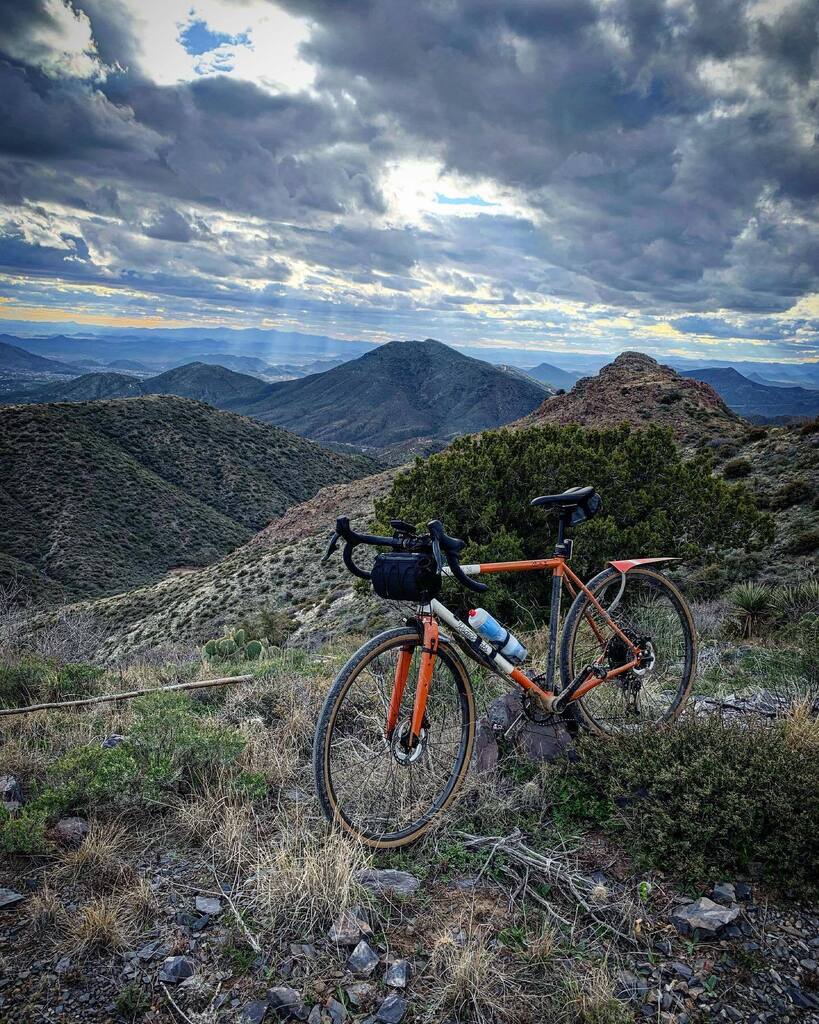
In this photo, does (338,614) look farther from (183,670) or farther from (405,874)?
(405,874)

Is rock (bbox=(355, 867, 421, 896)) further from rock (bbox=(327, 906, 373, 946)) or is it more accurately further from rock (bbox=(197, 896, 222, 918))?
rock (bbox=(197, 896, 222, 918))

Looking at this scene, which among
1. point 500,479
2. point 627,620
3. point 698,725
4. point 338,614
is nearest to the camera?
point 698,725

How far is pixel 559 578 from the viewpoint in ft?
10.8

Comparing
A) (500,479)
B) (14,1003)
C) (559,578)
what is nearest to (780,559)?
(500,479)

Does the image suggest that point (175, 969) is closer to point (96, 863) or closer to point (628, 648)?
point (96, 863)

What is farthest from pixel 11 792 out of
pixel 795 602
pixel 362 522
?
pixel 362 522

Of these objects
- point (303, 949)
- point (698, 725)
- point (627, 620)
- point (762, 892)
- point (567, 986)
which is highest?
point (627, 620)

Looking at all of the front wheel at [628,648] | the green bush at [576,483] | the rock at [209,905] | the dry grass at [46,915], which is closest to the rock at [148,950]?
the rock at [209,905]

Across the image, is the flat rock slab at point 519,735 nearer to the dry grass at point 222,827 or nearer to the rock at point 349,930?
the rock at point 349,930

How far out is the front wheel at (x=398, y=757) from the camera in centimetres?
271

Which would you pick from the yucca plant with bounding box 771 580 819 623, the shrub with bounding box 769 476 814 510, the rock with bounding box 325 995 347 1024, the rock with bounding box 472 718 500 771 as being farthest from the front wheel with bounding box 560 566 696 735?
the shrub with bounding box 769 476 814 510

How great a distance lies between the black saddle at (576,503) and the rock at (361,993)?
232 centimetres

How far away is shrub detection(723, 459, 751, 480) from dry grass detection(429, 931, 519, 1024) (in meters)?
18.7

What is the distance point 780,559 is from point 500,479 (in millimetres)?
5998
